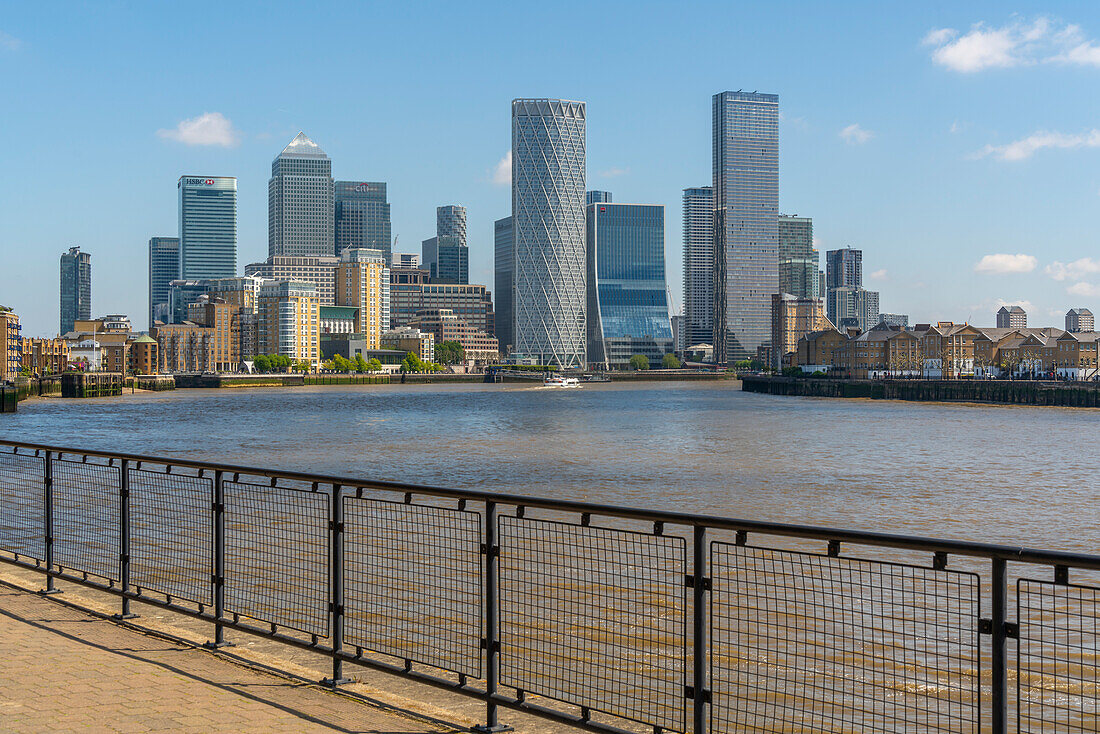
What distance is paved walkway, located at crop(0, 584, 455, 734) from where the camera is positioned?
6.76 metres

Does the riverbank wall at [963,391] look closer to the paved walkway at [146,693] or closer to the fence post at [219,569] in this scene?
the fence post at [219,569]

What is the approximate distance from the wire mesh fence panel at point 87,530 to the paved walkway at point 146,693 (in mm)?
3622

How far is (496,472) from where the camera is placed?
1652 inches

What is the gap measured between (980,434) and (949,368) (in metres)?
133

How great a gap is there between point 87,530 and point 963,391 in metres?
145

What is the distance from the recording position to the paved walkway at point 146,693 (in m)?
6.76

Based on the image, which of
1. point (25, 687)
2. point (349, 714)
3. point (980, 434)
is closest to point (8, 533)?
point (25, 687)

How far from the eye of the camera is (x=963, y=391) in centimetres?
14900

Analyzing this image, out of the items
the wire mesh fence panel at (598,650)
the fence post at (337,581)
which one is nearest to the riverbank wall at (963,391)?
the wire mesh fence panel at (598,650)

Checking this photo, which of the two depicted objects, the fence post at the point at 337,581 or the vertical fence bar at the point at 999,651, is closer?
the vertical fence bar at the point at 999,651

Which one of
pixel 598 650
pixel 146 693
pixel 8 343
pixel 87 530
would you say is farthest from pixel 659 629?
pixel 8 343

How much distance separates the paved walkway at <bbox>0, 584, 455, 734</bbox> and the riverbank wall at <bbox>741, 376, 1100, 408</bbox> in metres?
136

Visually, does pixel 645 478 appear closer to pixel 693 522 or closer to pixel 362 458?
pixel 362 458

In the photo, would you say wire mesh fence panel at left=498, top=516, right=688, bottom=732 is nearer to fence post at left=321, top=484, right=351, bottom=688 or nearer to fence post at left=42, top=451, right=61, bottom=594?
fence post at left=321, top=484, right=351, bottom=688
